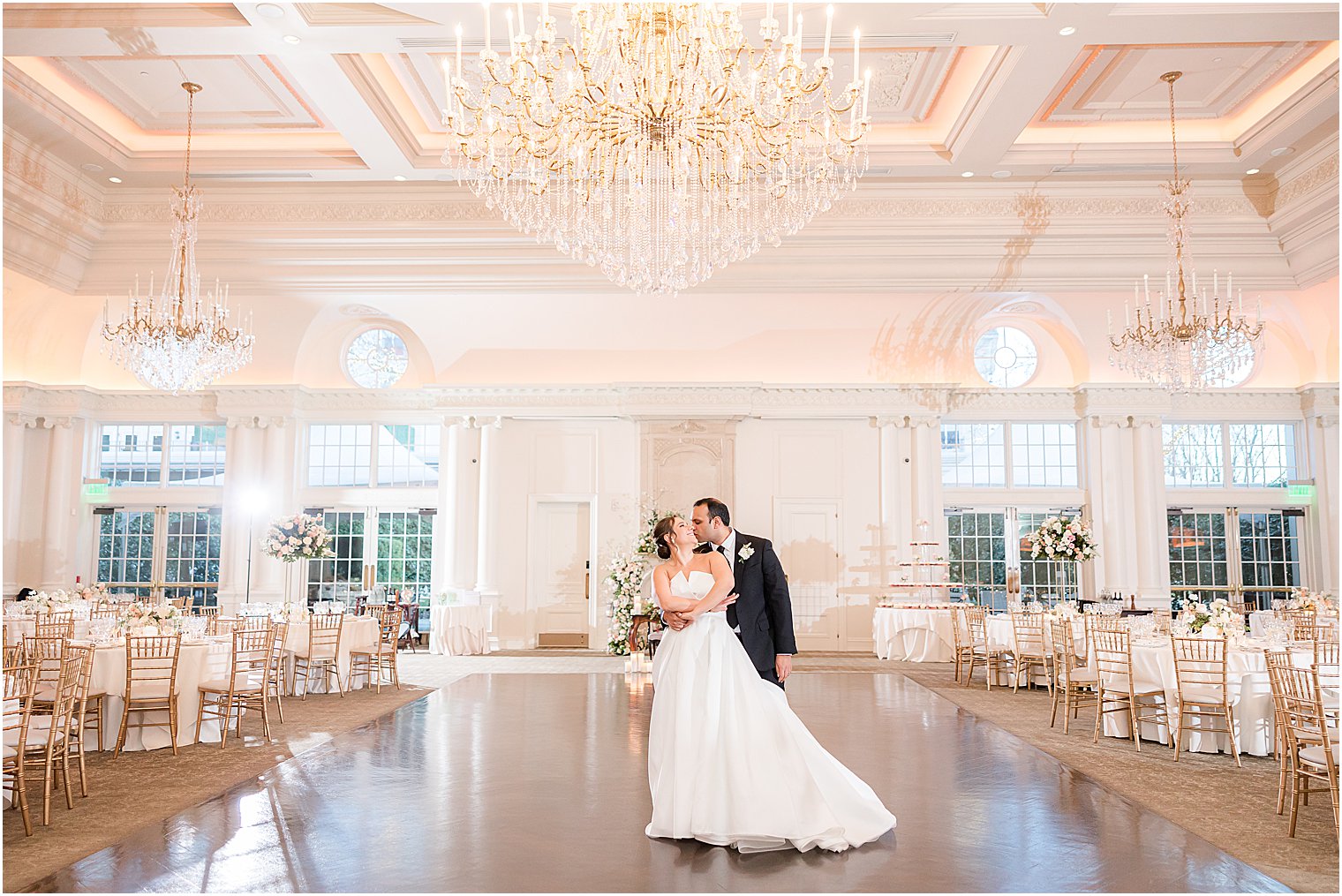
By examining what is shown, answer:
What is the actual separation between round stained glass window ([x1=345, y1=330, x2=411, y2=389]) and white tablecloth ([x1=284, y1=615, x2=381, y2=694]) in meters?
5.61

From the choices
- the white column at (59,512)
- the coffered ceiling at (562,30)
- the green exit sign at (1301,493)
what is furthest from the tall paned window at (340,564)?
the green exit sign at (1301,493)

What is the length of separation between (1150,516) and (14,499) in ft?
56.1

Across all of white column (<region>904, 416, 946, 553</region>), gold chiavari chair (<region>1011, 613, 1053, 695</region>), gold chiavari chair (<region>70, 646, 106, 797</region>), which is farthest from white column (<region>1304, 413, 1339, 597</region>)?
gold chiavari chair (<region>70, 646, 106, 797</region>)

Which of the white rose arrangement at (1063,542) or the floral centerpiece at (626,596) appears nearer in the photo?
the white rose arrangement at (1063,542)

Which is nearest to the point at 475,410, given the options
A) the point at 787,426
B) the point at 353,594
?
the point at 353,594

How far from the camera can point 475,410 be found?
15273mm

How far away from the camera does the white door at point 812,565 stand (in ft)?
49.0

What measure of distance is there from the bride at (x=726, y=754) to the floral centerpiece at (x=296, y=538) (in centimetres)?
781

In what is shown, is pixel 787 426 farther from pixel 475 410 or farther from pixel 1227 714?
pixel 1227 714

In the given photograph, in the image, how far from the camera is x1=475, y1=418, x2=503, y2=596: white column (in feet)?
49.3

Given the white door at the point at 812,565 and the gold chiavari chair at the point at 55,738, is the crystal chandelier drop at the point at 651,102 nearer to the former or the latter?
the gold chiavari chair at the point at 55,738

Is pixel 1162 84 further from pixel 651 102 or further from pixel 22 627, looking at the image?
pixel 22 627

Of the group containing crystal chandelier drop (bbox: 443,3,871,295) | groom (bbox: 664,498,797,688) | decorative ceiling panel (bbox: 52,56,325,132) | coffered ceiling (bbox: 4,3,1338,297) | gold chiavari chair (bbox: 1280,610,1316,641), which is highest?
decorative ceiling panel (bbox: 52,56,325,132)

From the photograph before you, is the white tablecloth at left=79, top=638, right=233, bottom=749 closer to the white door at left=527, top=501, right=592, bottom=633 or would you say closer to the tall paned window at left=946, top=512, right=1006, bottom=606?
the white door at left=527, top=501, right=592, bottom=633
